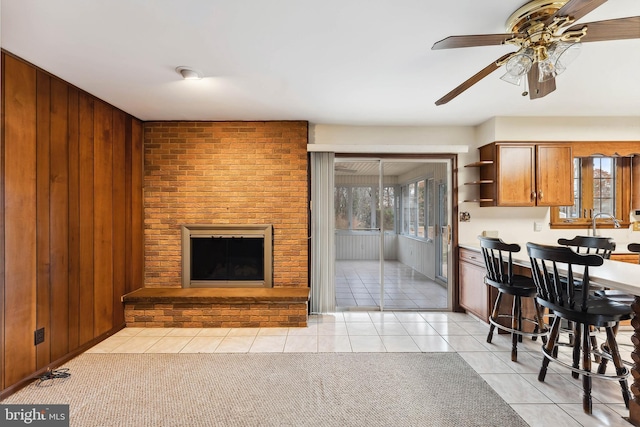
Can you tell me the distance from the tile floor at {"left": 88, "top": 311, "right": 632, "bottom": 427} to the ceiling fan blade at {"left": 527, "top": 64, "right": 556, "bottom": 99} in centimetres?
206

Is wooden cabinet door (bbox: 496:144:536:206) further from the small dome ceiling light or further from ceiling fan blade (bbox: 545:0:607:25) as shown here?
the small dome ceiling light

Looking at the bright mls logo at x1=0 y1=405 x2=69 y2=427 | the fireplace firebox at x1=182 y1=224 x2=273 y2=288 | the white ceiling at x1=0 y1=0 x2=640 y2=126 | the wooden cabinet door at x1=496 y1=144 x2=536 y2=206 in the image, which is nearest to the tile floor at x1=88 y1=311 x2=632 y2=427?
the fireplace firebox at x1=182 y1=224 x2=273 y2=288

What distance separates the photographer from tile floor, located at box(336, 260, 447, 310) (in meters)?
4.16

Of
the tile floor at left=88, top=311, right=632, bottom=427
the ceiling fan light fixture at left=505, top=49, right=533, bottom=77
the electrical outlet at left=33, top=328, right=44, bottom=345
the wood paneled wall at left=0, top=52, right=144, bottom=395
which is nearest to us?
the ceiling fan light fixture at left=505, top=49, right=533, bottom=77

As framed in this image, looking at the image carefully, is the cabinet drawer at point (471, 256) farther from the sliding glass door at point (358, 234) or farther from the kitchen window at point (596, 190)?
the kitchen window at point (596, 190)

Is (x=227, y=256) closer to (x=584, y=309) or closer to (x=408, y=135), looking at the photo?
(x=408, y=135)

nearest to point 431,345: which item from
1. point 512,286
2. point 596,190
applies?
point 512,286

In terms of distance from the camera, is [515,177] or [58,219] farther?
[515,177]

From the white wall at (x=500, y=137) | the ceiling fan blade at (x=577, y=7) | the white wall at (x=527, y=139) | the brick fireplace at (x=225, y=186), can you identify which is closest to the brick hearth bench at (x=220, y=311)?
the brick fireplace at (x=225, y=186)

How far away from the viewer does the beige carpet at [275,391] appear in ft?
6.13

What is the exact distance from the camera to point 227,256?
12.2 ft

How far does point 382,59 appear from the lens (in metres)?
2.21

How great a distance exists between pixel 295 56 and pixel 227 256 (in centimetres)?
251

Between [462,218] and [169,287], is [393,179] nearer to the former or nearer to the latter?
[462,218]
